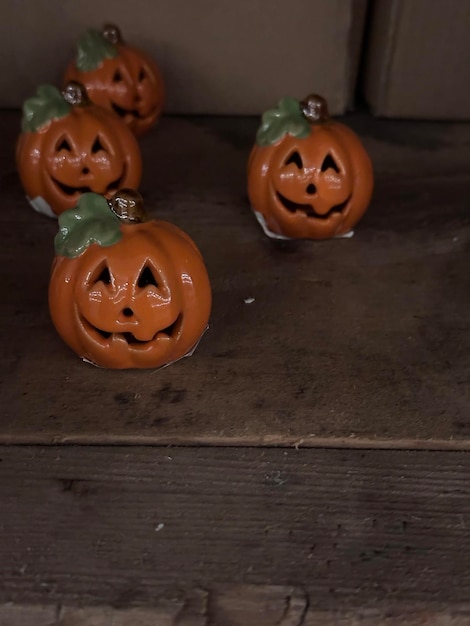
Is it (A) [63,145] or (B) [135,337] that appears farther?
(A) [63,145]

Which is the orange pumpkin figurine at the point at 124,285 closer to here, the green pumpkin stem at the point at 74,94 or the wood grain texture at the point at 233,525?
the wood grain texture at the point at 233,525

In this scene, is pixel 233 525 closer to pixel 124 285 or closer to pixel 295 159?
pixel 124 285

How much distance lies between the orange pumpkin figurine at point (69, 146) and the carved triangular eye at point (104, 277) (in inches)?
10.0

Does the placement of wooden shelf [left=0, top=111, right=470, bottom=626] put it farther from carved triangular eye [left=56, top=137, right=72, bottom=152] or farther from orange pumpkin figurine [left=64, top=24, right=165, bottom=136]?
orange pumpkin figurine [left=64, top=24, right=165, bottom=136]

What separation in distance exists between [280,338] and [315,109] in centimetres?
30

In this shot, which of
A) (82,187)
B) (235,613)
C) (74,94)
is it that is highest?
(74,94)

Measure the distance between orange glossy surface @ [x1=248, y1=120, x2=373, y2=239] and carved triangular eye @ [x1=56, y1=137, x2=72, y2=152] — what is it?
24 cm

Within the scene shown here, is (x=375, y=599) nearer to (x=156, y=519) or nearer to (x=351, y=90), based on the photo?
(x=156, y=519)

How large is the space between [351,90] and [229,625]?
1.00 m

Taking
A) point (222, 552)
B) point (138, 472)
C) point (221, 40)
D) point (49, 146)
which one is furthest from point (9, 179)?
point (222, 552)

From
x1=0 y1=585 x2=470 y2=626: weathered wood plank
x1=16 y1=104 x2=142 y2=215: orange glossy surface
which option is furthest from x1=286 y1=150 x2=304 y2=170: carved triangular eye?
x1=0 y1=585 x2=470 y2=626: weathered wood plank

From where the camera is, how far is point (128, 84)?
1.08 meters

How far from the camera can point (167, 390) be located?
0.69 m

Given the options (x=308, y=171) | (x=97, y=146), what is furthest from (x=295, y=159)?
(x=97, y=146)
